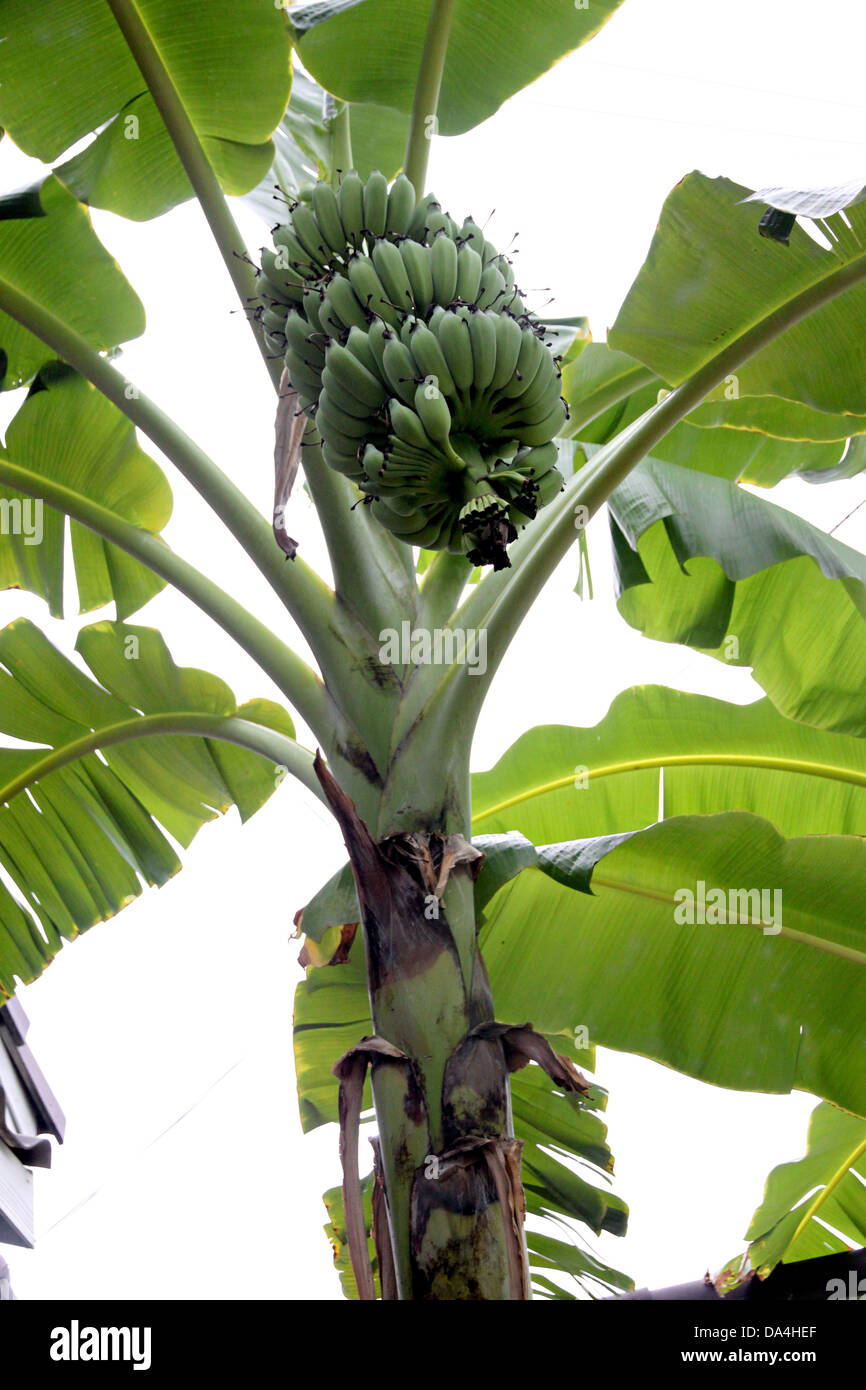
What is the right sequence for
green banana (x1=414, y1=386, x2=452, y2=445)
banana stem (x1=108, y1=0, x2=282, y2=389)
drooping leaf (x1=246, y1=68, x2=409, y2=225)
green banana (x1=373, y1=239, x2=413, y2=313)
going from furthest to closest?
1. drooping leaf (x1=246, y1=68, x2=409, y2=225)
2. banana stem (x1=108, y1=0, x2=282, y2=389)
3. green banana (x1=373, y1=239, x2=413, y2=313)
4. green banana (x1=414, y1=386, x2=452, y2=445)

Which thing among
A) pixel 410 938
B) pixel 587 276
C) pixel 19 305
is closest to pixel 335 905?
pixel 410 938

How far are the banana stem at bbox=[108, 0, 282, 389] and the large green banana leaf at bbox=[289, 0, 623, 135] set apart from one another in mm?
186

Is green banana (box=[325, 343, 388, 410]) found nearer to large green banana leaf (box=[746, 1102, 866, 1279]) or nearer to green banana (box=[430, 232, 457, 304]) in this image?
green banana (box=[430, 232, 457, 304])

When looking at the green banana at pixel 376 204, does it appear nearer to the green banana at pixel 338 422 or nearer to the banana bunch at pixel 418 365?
the banana bunch at pixel 418 365

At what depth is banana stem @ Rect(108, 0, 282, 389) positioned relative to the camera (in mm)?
1314

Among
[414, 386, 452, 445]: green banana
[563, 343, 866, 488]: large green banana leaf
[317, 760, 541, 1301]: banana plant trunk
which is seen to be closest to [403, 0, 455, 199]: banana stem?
[563, 343, 866, 488]: large green banana leaf

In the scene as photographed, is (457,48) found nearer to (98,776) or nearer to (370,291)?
(370,291)

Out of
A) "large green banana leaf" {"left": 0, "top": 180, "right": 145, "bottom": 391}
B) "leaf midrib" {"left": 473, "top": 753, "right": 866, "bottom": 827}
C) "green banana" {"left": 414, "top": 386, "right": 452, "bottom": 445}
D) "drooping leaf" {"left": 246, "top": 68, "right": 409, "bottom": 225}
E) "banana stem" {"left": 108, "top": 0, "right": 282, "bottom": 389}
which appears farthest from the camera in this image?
"leaf midrib" {"left": 473, "top": 753, "right": 866, "bottom": 827}

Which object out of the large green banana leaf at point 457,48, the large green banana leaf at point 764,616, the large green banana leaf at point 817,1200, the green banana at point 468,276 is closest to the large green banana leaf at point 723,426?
the large green banana leaf at point 764,616

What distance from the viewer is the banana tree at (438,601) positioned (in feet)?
3.44

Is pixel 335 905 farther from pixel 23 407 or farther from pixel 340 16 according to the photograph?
pixel 340 16

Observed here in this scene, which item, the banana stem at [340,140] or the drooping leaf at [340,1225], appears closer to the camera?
the banana stem at [340,140]

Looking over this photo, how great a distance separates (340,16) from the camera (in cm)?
133
